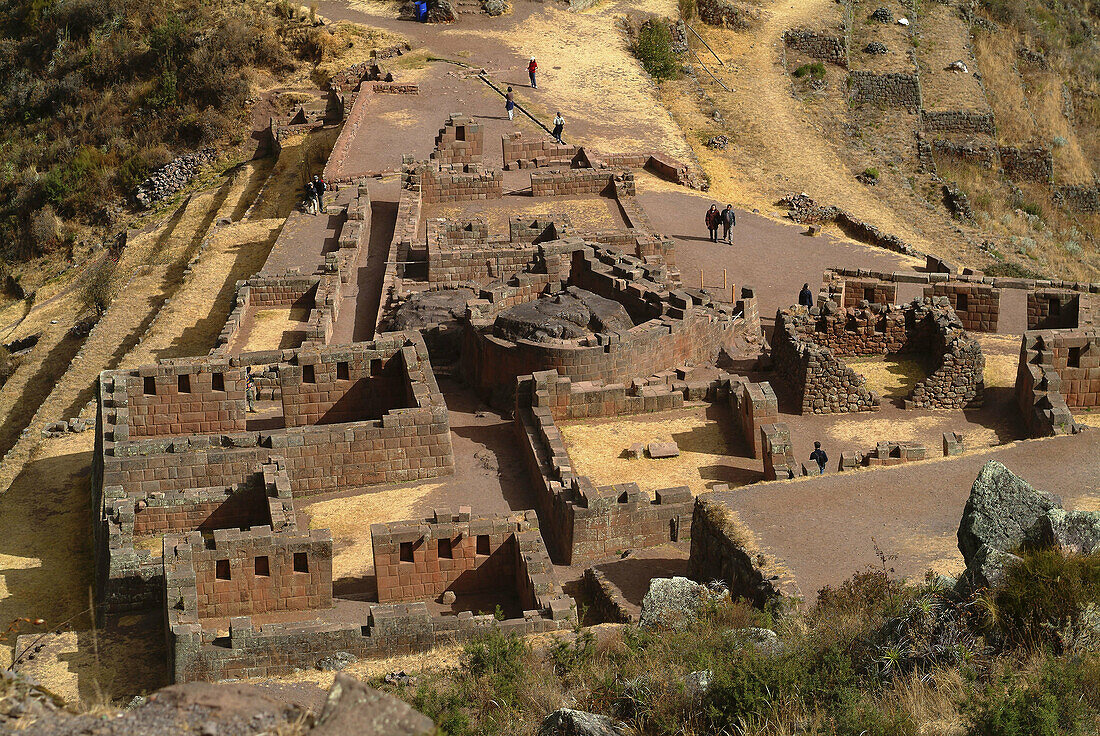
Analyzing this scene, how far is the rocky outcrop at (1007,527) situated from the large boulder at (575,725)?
4342 mm

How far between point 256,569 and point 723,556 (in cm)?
713

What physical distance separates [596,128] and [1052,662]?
39.4 metres

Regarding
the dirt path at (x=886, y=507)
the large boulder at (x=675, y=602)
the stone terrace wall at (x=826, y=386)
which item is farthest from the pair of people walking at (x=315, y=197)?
the large boulder at (x=675, y=602)

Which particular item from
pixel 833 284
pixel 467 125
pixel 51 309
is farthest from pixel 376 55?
pixel 833 284

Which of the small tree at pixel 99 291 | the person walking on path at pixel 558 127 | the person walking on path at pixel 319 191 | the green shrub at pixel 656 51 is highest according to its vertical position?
the green shrub at pixel 656 51

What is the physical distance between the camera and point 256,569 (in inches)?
860

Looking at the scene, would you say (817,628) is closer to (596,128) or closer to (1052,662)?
(1052,662)

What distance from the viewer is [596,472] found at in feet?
86.8

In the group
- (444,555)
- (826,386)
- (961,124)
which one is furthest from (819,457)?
(961,124)

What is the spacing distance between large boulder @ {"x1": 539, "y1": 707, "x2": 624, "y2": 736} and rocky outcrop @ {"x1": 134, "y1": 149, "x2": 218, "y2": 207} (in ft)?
150

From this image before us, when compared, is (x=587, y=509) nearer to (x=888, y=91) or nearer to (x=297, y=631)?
(x=297, y=631)

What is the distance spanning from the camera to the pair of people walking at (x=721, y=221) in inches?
1606

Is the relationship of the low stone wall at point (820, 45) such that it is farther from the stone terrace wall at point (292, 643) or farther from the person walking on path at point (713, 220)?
the stone terrace wall at point (292, 643)

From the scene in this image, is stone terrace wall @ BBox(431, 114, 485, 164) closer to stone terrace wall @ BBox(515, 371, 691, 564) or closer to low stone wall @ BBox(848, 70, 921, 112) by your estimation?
stone terrace wall @ BBox(515, 371, 691, 564)
